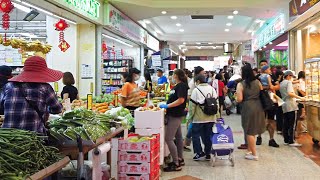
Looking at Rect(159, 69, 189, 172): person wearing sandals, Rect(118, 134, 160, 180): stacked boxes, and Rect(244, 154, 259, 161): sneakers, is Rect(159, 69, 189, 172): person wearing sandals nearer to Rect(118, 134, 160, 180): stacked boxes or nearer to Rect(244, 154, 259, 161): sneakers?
Rect(118, 134, 160, 180): stacked boxes

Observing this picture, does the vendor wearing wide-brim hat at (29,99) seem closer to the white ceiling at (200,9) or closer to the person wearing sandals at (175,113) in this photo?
the person wearing sandals at (175,113)

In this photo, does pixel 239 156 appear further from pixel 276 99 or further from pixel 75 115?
pixel 75 115

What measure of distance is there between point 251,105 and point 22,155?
4.82m

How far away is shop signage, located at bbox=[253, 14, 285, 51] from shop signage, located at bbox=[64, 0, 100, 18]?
5.57 metres

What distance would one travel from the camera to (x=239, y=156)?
6895 mm

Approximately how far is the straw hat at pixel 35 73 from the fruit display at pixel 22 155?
547 millimetres

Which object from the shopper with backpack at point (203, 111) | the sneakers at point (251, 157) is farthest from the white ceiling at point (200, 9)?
the sneakers at point (251, 157)

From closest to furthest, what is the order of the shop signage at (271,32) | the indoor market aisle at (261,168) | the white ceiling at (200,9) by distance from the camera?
the indoor market aisle at (261,168) → the white ceiling at (200,9) → the shop signage at (271,32)

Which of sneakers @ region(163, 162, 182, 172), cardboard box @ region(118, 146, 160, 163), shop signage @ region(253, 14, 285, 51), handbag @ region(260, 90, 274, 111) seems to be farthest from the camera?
shop signage @ region(253, 14, 285, 51)

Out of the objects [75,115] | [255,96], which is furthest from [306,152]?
[75,115]

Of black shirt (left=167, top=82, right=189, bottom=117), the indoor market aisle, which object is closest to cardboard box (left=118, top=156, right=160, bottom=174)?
the indoor market aisle

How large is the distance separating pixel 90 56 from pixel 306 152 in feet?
18.5

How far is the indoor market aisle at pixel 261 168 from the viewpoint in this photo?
5512mm

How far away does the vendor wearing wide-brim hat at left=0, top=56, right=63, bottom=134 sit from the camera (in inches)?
113
